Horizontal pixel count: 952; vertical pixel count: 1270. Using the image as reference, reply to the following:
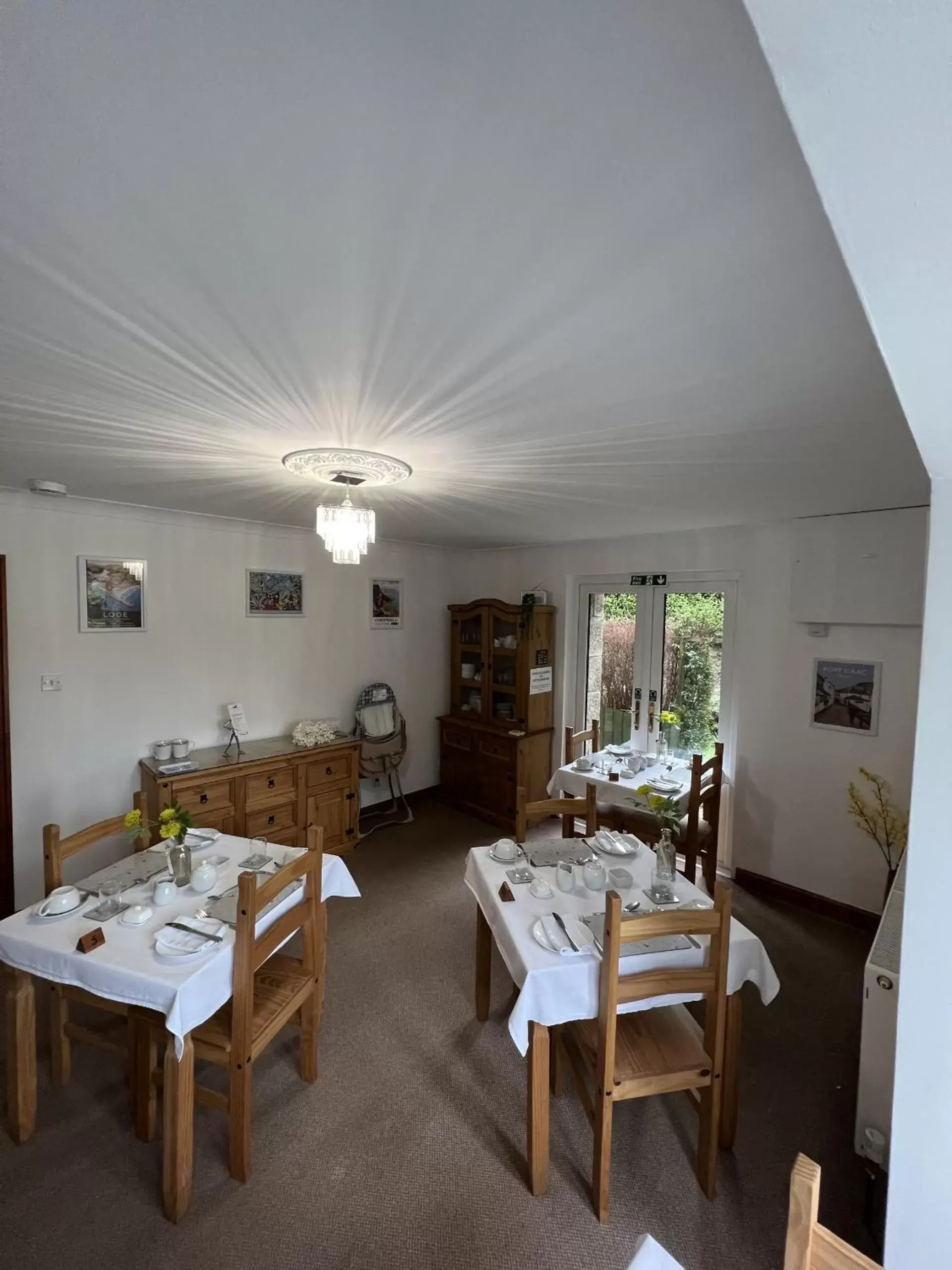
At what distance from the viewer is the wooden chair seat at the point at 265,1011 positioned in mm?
1691

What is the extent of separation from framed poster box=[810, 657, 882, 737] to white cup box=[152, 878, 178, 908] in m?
3.38

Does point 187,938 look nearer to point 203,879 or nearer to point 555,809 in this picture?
point 203,879

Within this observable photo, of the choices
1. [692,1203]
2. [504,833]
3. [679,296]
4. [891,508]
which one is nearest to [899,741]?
[891,508]

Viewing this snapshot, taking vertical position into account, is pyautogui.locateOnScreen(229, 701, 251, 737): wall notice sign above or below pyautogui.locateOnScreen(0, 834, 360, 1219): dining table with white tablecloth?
above

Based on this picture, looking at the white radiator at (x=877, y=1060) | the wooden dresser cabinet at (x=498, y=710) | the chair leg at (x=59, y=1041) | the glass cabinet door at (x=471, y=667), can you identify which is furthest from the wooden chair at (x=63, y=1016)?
the glass cabinet door at (x=471, y=667)

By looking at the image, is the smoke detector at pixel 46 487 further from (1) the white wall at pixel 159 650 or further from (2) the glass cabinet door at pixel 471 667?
(2) the glass cabinet door at pixel 471 667

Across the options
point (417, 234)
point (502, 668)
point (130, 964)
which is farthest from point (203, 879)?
point (502, 668)

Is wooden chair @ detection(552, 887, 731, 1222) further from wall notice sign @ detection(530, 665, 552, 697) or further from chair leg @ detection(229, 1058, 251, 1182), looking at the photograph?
wall notice sign @ detection(530, 665, 552, 697)

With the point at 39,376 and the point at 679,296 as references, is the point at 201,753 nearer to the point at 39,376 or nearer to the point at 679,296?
the point at 39,376

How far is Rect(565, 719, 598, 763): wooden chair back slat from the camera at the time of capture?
3.92 metres

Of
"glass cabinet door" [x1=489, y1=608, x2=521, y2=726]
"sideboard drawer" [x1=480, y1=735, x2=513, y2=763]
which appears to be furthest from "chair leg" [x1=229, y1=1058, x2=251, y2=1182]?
"glass cabinet door" [x1=489, y1=608, x2=521, y2=726]

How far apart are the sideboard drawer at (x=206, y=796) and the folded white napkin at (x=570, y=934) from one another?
218 centimetres

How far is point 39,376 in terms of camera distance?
52.9 inches

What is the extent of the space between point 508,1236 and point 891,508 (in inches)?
134
